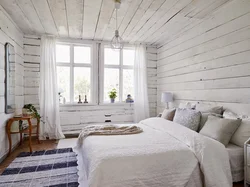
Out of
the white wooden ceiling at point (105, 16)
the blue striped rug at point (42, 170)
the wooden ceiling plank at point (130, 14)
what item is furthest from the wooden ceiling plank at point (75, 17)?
the blue striped rug at point (42, 170)

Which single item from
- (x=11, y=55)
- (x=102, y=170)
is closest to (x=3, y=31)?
(x=11, y=55)

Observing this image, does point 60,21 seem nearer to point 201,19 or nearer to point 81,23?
point 81,23

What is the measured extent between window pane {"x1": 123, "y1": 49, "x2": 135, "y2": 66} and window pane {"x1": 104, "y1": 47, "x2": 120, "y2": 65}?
207 millimetres

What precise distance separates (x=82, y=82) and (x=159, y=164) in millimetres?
3409

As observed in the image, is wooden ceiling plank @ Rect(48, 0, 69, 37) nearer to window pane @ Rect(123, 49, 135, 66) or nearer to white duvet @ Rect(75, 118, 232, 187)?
window pane @ Rect(123, 49, 135, 66)

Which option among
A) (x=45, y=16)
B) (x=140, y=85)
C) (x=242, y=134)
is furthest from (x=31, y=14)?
(x=242, y=134)

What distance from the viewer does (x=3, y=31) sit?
Result: 2955 mm

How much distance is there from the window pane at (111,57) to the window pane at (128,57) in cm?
21

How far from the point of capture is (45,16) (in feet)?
10.4

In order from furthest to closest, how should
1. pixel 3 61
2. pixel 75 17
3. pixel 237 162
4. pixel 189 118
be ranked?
pixel 75 17, pixel 3 61, pixel 189 118, pixel 237 162

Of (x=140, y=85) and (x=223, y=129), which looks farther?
(x=140, y=85)

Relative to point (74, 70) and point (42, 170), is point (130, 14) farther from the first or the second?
point (42, 170)

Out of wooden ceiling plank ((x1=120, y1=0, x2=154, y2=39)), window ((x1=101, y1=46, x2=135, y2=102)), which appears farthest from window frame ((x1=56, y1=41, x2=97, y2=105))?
wooden ceiling plank ((x1=120, y1=0, x2=154, y2=39))

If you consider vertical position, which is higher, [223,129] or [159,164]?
[223,129]
